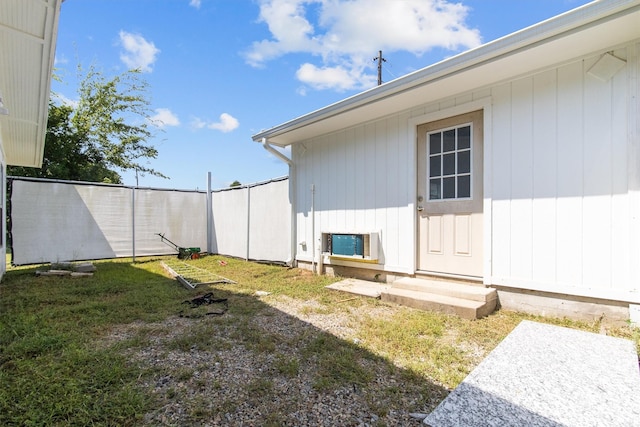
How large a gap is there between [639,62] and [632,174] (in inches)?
40.5

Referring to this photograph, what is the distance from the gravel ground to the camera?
63.4 inches

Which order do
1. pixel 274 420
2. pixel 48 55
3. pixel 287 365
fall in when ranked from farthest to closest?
pixel 48 55 → pixel 287 365 → pixel 274 420

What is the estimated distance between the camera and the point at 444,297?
3588mm

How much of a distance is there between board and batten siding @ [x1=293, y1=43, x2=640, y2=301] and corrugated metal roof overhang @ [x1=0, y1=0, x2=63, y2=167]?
164 inches

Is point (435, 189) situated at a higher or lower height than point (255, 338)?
higher

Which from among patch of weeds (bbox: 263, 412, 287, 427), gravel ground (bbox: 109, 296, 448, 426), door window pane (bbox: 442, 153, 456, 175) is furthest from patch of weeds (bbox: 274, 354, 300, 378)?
door window pane (bbox: 442, 153, 456, 175)

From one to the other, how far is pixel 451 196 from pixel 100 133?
1598 centimetres

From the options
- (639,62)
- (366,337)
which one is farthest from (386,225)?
(639,62)

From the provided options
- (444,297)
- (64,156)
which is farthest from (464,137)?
(64,156)

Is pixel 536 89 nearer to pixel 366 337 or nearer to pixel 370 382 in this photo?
pixel 366 337

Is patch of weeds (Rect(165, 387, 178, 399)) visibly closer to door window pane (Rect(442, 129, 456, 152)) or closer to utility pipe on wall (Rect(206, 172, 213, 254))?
door window pane (Rect(442, 129, 456, 152))

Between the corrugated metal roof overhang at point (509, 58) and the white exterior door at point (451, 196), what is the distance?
0.52 meters

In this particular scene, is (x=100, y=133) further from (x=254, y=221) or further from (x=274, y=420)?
(x=274, y=420)

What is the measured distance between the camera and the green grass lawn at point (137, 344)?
169cm
